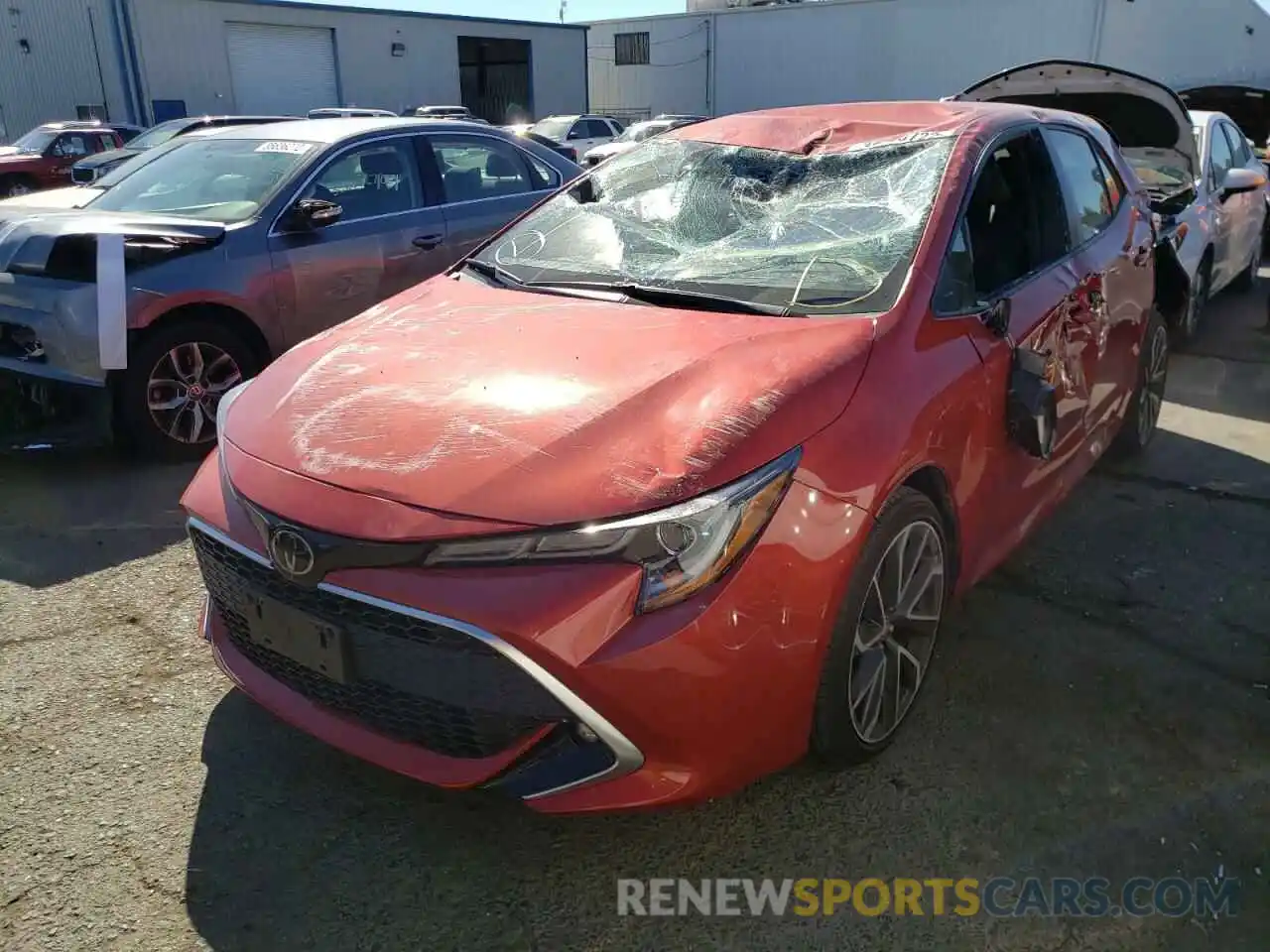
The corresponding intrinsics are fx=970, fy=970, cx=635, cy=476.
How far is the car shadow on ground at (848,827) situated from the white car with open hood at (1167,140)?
405 centimetres

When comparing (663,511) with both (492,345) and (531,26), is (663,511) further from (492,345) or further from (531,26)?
(531,26)

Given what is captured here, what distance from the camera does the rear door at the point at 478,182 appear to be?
5586 millimetres

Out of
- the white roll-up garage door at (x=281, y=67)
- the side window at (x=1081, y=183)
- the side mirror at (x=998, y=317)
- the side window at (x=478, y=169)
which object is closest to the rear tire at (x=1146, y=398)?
the side window at (x=1081, y=183)

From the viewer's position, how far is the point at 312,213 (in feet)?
15.7

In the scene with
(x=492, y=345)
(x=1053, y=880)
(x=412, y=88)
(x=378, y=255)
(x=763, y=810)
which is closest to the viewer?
(x=1053, y=880)

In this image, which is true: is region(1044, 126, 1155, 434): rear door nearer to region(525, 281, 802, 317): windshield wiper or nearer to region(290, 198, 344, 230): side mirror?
region(525, 281, 802, 317): windshield wiper

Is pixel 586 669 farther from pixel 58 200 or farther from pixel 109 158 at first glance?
pixel 109 158

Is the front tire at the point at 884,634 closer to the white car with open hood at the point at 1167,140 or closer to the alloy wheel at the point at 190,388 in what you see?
the alloy wheel at the point at 190,388

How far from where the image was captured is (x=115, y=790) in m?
2.42

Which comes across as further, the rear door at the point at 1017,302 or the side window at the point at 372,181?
the side window at the point at 372,181

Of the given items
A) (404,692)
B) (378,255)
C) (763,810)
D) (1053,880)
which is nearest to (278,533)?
(404,692)

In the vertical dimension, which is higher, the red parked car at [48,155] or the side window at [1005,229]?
the side window at [1005,229]

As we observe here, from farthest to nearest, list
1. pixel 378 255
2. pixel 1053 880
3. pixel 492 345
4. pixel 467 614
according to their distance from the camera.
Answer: pixel 378 255 → pixel 492 345 → pixel 1053 880 → pixel 467 614

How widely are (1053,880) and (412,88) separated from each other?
31196mm
